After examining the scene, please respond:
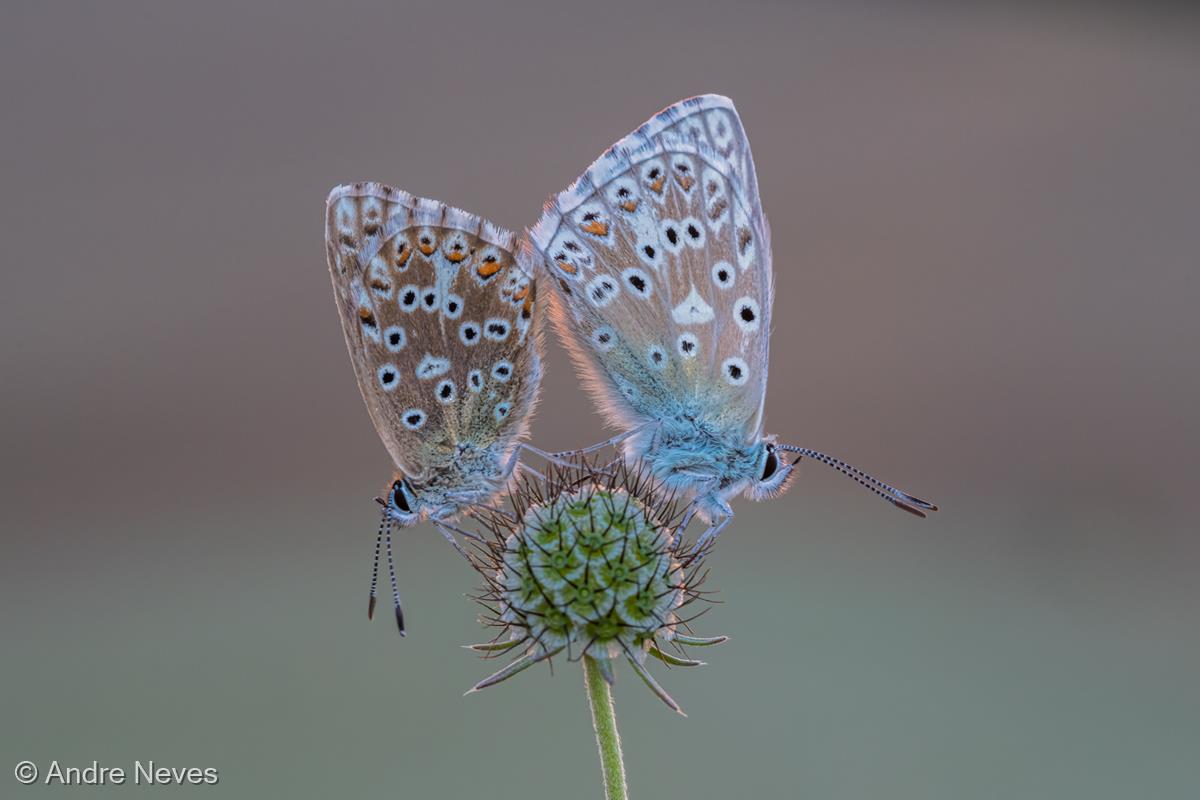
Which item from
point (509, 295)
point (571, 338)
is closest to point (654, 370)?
point (571, 338)

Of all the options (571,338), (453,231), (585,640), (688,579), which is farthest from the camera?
(571,338)

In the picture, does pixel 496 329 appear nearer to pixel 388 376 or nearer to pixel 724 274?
pixel 388 376

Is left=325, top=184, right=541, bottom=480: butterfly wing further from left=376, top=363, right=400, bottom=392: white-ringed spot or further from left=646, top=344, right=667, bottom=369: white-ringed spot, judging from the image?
left=646, top=344, right=667, bottom=369: white-ringed spot

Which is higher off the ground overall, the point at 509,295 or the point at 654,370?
the point at 509,295

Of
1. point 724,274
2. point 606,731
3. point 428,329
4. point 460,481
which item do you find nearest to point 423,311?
point 428,329

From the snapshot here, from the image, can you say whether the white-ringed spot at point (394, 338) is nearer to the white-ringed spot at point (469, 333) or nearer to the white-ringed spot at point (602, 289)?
Answer: the white-ringed spot at point (469, 333)

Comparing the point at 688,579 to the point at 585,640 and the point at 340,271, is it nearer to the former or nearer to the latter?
the point at 585,640
